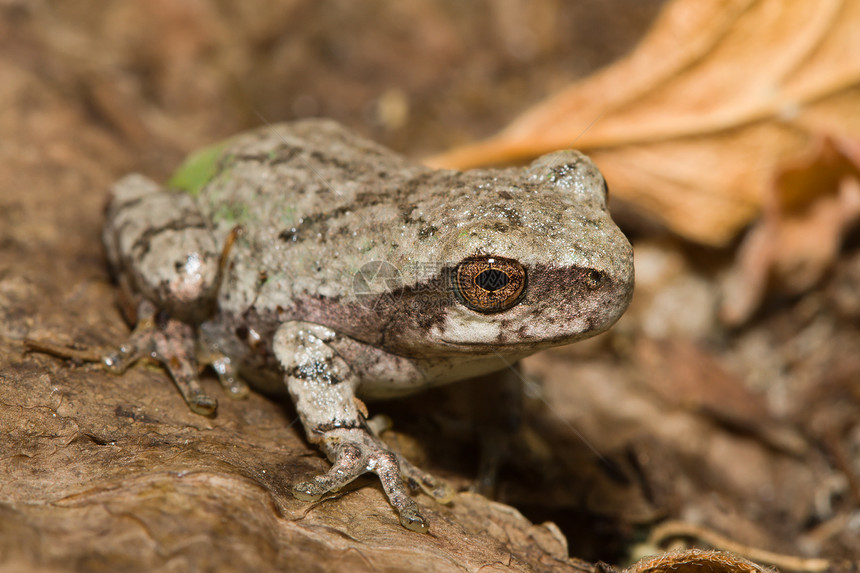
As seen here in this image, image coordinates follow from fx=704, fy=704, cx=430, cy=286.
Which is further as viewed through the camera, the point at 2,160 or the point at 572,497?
the point at 2,160

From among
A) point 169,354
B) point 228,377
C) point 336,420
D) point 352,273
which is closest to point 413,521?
point 336,420

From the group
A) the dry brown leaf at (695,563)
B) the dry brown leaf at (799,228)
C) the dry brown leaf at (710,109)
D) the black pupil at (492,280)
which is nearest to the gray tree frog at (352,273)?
the black pupil at (492,280)

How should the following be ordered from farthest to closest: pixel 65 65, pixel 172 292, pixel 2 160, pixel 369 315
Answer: pixel 65 65, pixel 2 160, pixel 172 292, pixel 369 315

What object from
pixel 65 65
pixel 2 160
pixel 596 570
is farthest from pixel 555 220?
pixel 65 65

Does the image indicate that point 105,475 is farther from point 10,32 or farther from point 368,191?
point 10,32

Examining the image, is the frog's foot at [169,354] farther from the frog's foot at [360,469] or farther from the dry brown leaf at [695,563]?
the dry brown leaf at [695,563]

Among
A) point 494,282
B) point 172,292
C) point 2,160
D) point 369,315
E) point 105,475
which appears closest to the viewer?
point 105,475

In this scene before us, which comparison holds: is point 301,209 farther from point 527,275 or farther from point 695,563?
point 695,563
